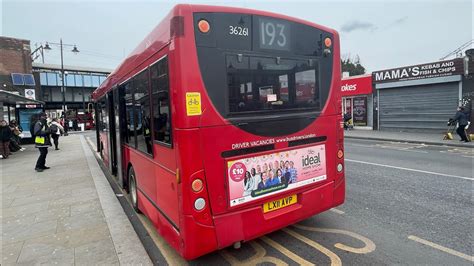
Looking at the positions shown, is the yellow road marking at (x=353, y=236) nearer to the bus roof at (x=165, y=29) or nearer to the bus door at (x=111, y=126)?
the bus roof at (x=165, y=29)

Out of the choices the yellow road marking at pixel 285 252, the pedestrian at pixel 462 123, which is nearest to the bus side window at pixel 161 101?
the yellow road marking at pixel 285 252

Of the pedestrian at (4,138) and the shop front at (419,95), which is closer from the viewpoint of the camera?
the pedestrian at (4,138)

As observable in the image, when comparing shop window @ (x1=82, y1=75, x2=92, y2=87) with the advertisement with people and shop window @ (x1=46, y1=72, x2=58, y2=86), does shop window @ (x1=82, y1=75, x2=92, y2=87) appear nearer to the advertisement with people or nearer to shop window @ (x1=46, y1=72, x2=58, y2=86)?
shop window @ (x1=46, y1=72, x2=58, y2=86)

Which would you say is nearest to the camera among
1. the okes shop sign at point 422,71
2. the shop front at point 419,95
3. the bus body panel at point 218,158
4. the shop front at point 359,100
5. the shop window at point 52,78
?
the bus body panel at point 218,158

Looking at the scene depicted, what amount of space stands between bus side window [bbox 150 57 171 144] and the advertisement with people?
2.81 feet

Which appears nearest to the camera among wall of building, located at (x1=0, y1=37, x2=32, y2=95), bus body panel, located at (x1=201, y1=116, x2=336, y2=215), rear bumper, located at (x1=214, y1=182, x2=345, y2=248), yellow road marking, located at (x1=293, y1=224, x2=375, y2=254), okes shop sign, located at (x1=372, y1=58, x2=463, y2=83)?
bus body panel, located at (x1=201, y1=116, x2=336, y2=215)

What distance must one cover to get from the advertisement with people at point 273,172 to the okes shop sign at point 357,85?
20197mm

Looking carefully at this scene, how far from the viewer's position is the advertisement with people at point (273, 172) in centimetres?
328

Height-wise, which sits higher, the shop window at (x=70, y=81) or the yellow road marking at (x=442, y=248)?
the shop window at (x=70, y=81)

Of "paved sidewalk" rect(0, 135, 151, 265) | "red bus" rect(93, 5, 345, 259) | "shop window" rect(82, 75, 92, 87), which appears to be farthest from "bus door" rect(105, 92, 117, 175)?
"shop window" rect(82, 75, 92, 87)

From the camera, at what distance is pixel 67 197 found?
257 inches

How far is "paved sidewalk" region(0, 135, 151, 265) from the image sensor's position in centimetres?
379

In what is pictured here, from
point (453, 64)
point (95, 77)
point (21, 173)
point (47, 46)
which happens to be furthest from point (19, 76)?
point (453, 64)

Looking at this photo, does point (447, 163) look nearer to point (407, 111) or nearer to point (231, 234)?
point (231, 234)
